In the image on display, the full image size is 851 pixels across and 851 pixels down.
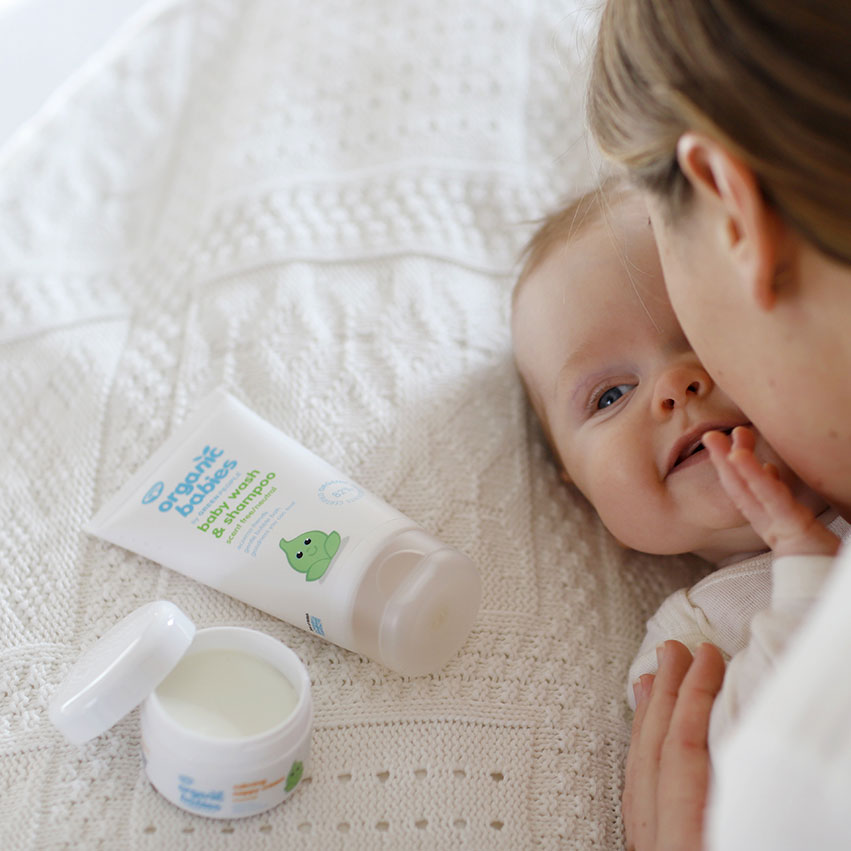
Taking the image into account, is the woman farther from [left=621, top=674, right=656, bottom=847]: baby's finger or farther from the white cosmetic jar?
the white cosmetic jar

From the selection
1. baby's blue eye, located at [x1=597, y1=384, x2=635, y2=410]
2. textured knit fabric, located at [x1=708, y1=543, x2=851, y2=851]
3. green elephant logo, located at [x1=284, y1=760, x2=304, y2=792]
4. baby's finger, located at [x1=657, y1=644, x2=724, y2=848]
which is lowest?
green elephant logo, located at [x1=284, y1=760, x2=304, y2=792]

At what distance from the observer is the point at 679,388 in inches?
31.0

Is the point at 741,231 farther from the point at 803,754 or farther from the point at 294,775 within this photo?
the point at 294,775

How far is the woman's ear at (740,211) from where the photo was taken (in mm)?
556

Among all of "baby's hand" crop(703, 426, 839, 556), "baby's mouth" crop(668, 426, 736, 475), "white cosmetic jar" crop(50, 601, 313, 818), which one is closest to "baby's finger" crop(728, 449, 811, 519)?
"baby's hand" crop(703, 426, 839, 556)

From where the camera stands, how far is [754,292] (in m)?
0.58

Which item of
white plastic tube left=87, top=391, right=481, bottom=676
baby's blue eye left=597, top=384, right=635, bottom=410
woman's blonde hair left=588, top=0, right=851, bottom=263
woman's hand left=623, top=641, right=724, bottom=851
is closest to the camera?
woman's blonde hair left=588, top=0, right=851, bottom=263

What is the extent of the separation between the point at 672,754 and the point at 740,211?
1.18ft

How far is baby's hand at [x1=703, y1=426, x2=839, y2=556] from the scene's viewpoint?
64cm

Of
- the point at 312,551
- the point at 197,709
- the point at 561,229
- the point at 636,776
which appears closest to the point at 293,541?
the point at 312,551

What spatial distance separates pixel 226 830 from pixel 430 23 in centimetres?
95

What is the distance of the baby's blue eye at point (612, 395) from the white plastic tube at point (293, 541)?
0.22 meters

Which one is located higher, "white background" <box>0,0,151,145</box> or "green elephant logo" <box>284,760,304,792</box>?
"white background" <box>0,0,151,145</box>

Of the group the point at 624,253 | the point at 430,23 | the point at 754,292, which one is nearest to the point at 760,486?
the point at 754,292
